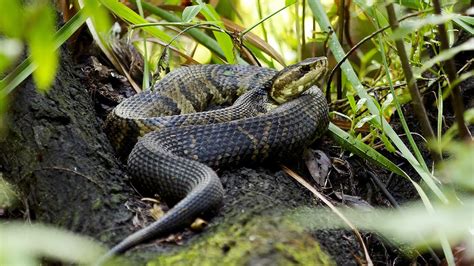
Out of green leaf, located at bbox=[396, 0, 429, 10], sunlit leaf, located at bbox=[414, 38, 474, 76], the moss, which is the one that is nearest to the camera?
sunlit leaf, located at bbox=[414, 38, 474, 76]

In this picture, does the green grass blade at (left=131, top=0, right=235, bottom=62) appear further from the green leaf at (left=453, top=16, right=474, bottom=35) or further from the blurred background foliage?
the green leaf at (left=453, top=16, right=474, bottom=35)

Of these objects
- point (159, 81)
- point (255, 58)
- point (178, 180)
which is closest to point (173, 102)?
point (159, 81)

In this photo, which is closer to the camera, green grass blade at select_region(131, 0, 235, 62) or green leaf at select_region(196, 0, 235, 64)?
green leaf at select_region(196, 0, 235, 64)

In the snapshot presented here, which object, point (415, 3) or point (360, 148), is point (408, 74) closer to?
point (360, 148)

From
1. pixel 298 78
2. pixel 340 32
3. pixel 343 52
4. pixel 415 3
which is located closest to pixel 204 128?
pixel 298 78

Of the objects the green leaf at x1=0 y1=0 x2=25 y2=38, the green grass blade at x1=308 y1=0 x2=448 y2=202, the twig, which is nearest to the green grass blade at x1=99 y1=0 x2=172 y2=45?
the green grass blade at x1=308 y1=0 x2=448 y2=202

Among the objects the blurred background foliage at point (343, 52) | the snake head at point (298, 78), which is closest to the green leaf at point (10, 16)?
the blurred background foliage at point (343, 52)
